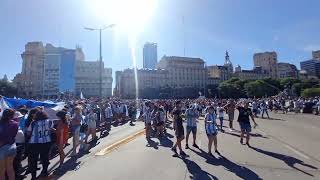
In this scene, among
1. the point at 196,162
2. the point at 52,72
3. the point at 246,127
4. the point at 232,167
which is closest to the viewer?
the point at 232,167

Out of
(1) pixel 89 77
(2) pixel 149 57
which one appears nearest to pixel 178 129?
(1) pixel 89 77

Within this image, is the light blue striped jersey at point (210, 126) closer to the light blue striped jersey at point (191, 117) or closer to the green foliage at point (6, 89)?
the light blue striped jersey at point (191, 117)

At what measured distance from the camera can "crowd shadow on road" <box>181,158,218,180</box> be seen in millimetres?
8781

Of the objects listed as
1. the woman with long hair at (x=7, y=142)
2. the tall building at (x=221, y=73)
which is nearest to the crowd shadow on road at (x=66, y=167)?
the woman with long hair at (x=7, y=142)

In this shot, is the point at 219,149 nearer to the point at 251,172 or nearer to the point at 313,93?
the point at 251,172

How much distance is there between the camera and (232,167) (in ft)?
32.8

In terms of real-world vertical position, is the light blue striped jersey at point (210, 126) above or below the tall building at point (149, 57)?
below

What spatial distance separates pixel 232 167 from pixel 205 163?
881 millimetres

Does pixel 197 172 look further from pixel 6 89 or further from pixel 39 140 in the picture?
pixel 6 89

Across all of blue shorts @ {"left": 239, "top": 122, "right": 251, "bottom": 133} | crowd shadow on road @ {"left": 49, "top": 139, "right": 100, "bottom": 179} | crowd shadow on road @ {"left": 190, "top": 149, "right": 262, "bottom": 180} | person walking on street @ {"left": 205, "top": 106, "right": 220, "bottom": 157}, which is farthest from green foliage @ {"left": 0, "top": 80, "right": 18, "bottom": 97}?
crowd shadow on road @ {"left": 190, "top": 149, "right": 262, "bottom": 180}

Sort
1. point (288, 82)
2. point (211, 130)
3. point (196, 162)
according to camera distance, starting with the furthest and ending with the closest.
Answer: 1. point (288, 82)
2. point (211, 130)
3. point (196, 162)

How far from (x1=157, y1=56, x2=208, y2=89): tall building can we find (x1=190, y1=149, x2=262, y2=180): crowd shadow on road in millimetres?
157773

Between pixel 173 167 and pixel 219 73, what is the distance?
182252mm

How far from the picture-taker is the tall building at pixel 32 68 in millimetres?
137625
